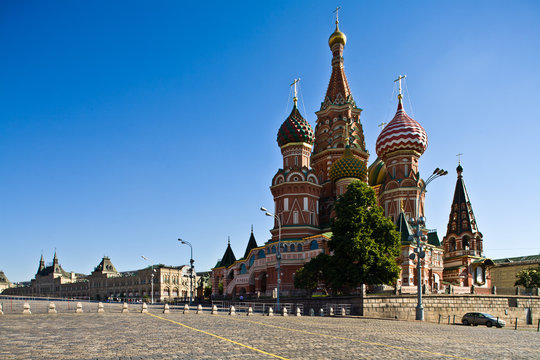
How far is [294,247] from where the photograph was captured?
51.6 meters

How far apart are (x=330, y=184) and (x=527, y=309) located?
27459mm

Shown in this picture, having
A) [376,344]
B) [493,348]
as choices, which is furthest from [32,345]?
[493,348]

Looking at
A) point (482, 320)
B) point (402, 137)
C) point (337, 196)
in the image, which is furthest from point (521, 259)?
point (482, 320)

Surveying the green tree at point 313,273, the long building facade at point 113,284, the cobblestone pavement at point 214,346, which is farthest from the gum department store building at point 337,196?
the long building facade at point 113,284

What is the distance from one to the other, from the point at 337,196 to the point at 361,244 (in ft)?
54.5

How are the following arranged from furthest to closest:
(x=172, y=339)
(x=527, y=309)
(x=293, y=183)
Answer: (x=293, y=183)
(x=527, y=309)
(x=172, y=339)

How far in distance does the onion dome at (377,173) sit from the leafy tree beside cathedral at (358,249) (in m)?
29.0

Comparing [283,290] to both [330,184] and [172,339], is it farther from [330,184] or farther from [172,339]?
[172,339]

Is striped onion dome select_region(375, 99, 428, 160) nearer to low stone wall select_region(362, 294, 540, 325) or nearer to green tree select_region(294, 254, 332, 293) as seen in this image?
low stone wall select_region(362, 294, 540, 325)

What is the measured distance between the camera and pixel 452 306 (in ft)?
130

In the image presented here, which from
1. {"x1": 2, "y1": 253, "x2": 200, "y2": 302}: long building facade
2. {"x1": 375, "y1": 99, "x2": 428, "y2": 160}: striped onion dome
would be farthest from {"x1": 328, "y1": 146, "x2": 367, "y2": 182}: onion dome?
{"x1": 2, "y1": 253, "x2": 200, "y2": 302}: long building facade

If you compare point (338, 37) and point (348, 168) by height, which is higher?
point (338, 37)

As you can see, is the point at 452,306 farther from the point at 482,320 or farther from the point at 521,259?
the point at 521,259

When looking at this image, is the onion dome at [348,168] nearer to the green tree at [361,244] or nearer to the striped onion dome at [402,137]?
the striped onion dome at [402,137]
